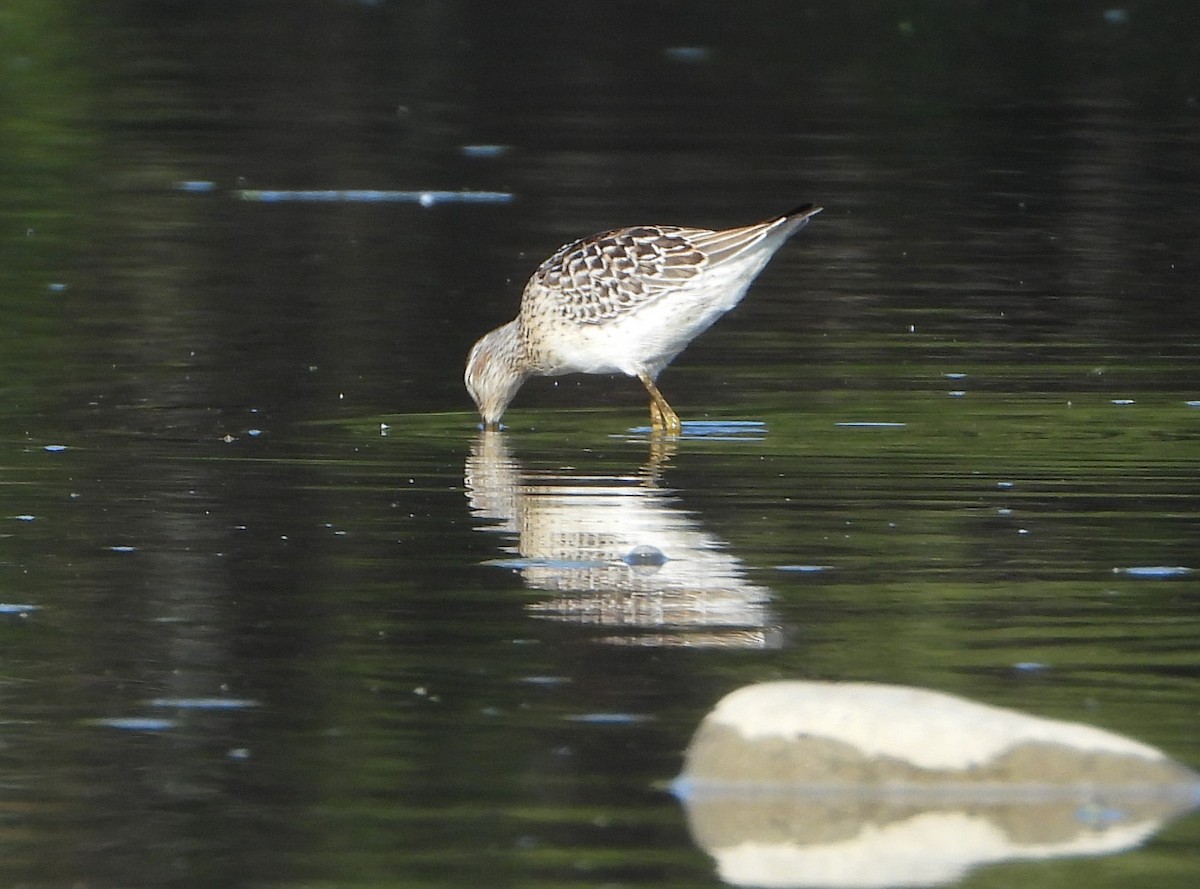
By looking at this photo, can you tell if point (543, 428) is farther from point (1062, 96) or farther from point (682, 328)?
point (1062, 96)

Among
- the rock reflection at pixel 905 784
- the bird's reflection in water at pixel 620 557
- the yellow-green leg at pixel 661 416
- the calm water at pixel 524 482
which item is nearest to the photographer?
the rock reflection at pixel 905 784

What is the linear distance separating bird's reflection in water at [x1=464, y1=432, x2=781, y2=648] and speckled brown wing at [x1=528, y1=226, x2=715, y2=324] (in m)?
1.30

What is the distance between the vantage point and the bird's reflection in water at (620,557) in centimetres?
756

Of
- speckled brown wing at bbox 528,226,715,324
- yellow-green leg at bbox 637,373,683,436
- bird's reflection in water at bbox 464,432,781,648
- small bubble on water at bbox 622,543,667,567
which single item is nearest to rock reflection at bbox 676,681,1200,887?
bird's reflection in water at bbox 464,432,781,648

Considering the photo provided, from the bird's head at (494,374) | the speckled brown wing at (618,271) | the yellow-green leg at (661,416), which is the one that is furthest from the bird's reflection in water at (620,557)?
the speckled brown wing at (618,271)

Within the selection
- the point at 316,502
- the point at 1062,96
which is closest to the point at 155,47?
the point at 1062,96

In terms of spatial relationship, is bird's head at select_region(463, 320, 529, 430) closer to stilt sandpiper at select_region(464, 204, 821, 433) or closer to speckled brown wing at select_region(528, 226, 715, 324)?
stilt sandpiper at select_region(464, 204, 821, 433)

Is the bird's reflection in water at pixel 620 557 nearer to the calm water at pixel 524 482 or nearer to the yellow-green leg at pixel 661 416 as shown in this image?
the calm water at pixel 524 482

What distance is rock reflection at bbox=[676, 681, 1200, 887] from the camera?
552cm

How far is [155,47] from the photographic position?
29391 millimetres

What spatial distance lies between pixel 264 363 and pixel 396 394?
887 mm

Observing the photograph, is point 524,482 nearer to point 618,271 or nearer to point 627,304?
point 627,304

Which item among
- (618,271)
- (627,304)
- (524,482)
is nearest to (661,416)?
(627,304)

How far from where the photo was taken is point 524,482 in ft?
32.7
